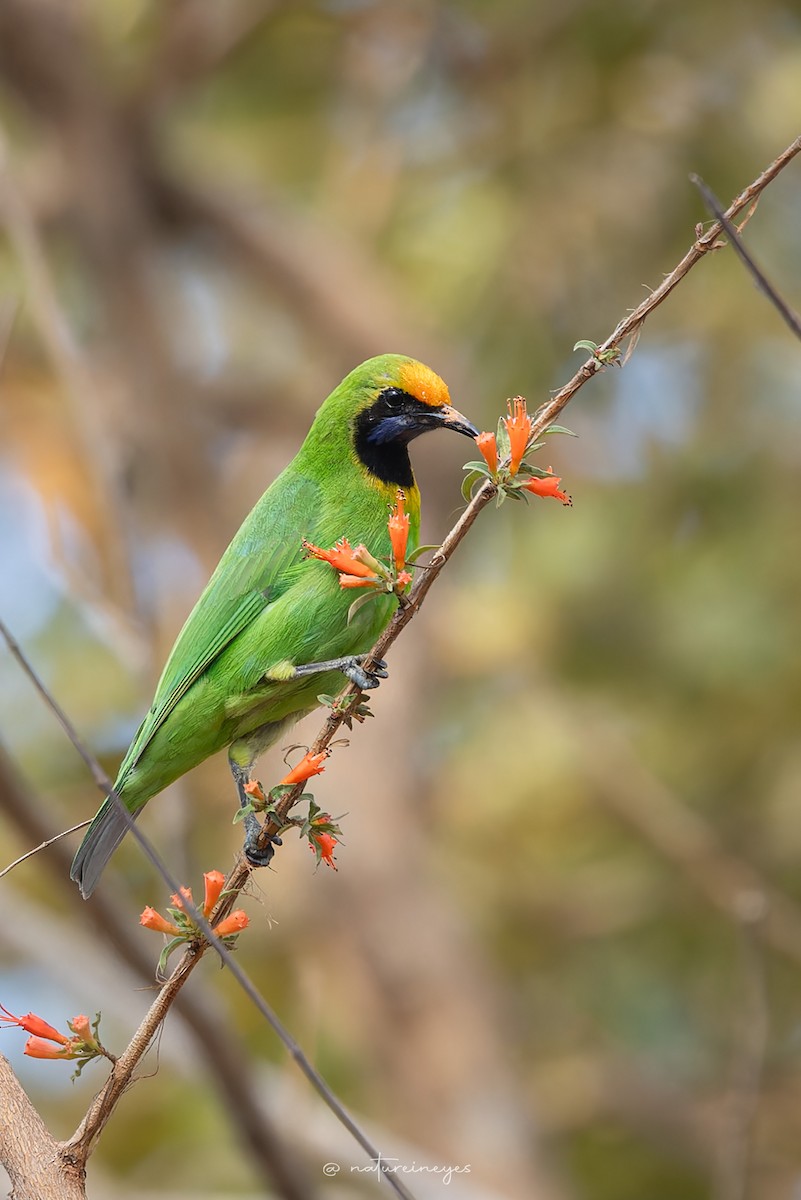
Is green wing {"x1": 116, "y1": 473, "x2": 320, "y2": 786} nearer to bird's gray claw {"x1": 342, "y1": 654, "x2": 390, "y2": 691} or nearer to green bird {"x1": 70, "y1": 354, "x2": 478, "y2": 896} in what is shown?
green bird {"x1": 70, "y1": 354, "x2": 478, "y2": 896}

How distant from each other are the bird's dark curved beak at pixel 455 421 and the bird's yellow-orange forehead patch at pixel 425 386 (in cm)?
3

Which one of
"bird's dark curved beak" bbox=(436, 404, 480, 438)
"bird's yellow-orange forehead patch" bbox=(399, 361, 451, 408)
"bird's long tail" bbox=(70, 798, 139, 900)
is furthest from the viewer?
"bird's yellow-orange forehead patch" bbox=(399, 361, 451, 408)

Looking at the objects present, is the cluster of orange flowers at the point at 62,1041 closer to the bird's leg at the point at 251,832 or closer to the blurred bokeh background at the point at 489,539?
the bird's leg at the point at 251,832

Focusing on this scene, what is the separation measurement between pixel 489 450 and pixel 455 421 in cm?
149

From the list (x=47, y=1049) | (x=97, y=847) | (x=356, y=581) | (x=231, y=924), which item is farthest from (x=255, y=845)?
(x=47, y=1049)

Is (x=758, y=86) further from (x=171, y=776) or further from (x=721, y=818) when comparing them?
(x=171, y=776)

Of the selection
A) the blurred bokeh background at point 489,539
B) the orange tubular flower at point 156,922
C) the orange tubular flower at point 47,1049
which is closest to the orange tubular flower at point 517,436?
the orange tubular flower at point 156,922

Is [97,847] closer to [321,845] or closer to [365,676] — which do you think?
[365,676]

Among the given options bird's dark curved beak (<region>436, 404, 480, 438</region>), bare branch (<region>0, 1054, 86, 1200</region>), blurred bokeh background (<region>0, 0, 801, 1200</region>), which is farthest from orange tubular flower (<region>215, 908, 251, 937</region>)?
blurred bokeh background (<region>0, 0, 801, 1200</region>)

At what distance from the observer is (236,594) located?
4.48 m

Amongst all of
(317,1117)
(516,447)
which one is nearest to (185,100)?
(317,1117)

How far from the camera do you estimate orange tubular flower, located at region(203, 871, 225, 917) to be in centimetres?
292

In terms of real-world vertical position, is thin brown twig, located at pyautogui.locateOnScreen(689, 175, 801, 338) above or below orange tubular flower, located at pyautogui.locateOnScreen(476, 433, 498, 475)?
above

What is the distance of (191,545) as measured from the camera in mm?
9023
